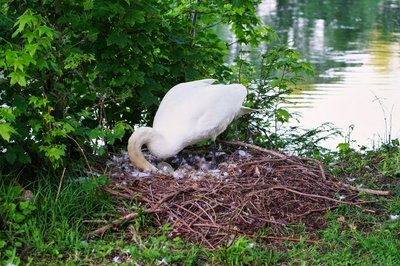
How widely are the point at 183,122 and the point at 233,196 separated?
91 cm

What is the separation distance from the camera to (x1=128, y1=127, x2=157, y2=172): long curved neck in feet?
20.2

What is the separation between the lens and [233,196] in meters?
5.71

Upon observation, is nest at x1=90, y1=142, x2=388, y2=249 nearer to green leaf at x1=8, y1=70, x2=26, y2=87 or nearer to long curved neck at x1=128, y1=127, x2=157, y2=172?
long curved neck at x1=128, y1=127, x2=157, y2=172

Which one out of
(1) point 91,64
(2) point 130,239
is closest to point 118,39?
(1) point 91,64

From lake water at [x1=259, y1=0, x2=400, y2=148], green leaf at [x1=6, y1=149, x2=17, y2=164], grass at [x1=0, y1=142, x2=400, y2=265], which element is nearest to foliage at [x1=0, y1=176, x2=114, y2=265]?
grass at [x1=0, y1=142, x2=400, y2=265]

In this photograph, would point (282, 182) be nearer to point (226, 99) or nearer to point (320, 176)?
point (320, 176)

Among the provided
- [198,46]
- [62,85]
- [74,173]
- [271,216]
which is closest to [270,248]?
[271,216]

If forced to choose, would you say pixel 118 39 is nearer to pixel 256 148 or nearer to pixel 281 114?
pixel 256 148

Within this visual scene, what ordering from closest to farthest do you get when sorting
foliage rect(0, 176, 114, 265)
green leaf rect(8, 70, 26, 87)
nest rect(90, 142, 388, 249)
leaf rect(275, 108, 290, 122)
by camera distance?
1. green leaf rect(8, 70, 26, 87)
2. foliage rect(0, 176, 114, 265)
3. nest rect(90, 142, 388, 249)
4. leaf rect(275, 108, 290, 122)

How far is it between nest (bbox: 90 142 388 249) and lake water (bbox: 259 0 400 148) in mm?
2315

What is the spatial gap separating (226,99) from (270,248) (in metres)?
1.79

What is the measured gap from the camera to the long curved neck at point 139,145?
6172 mm

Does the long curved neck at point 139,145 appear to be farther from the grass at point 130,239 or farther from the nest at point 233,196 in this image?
the grass at point 130,239

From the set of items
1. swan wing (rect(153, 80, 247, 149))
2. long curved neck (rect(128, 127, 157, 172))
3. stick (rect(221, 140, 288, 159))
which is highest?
swan wing (rect(153, 80, 247, 149))
